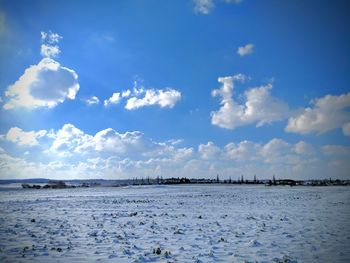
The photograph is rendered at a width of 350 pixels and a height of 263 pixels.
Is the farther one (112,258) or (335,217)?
(335,217)

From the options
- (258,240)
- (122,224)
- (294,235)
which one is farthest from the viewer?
(122,224)

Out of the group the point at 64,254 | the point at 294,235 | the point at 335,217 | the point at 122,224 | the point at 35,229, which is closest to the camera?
the point at 64,254

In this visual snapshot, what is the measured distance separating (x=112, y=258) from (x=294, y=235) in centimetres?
886

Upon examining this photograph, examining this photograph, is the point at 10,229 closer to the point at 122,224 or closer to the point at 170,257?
the point at 122,224

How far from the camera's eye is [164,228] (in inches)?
647

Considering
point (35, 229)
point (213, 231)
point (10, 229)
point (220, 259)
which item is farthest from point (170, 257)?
point (10, 229)

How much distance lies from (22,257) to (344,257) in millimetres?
11773

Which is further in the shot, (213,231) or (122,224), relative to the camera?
(122,224)

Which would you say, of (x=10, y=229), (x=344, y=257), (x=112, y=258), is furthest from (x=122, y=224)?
(x=344, y=257)

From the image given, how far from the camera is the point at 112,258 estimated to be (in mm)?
10492

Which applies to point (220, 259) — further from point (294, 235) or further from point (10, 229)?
point (10, 229)

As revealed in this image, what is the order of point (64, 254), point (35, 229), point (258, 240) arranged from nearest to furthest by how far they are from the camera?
point (64, 254), point (258, 240), point (35, 229)

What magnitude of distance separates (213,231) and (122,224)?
5971mm

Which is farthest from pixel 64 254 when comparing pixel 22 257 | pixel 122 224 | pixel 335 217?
pixel 335 217
